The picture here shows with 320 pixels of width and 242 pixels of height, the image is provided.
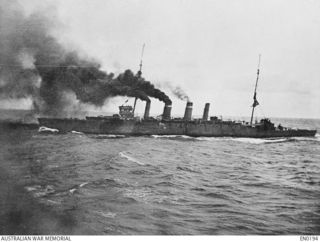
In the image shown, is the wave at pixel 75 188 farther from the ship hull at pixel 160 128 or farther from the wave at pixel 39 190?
the ship hull at pixel 160 128

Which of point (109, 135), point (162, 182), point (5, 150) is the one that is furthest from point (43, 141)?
point (162, 182)

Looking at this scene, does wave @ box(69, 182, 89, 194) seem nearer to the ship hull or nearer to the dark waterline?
the dark waterline

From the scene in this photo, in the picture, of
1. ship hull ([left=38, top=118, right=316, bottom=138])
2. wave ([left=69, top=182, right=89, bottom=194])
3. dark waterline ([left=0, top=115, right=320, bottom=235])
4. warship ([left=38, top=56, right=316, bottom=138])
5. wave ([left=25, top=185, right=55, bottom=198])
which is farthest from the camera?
warship ([left=38, top=56, right=316, bottom=138])

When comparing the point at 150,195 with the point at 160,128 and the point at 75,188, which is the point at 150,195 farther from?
the point at 160,128

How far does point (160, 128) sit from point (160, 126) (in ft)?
0.62

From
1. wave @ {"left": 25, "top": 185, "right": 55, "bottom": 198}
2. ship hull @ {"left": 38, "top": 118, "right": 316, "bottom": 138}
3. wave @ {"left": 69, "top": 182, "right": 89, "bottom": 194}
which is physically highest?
ship hull @ {"left": 38, "top": 118, "right": 316, "bottom": 138}

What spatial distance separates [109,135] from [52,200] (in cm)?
1872

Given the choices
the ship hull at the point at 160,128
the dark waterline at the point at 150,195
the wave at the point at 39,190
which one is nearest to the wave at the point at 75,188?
the dark waterline at the point at 150,195

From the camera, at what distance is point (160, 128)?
29016 mm

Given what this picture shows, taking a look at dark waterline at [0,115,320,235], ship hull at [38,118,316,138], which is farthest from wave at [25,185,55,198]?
ship hull at [38,118,316,138]

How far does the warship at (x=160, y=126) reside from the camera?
88.3 ft

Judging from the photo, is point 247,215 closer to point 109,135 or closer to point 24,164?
point 24,164

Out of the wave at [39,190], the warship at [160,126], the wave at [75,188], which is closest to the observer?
the wave at [39,190]

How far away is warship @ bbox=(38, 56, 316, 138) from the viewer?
2691 centimetres
